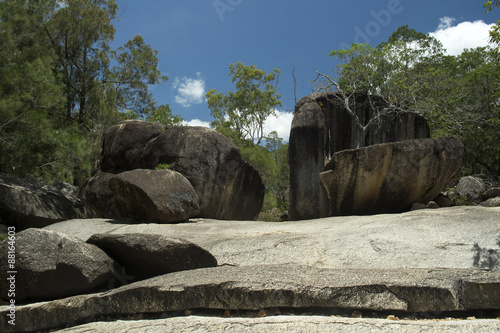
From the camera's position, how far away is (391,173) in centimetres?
988

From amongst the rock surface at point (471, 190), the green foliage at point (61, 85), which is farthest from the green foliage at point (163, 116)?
the rock surface at point (471, 190)

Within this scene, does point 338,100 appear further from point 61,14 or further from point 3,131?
point 61,14

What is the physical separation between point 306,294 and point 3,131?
417 inches

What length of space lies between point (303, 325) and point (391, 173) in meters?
7.29

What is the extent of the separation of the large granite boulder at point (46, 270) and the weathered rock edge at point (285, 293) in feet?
1.71

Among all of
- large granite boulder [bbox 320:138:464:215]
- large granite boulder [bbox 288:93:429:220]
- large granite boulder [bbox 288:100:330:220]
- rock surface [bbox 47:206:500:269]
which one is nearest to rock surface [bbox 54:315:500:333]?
rock surface [bbox 47:206:500:269]

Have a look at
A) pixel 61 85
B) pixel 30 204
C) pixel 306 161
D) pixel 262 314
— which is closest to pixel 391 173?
pixel 306 161

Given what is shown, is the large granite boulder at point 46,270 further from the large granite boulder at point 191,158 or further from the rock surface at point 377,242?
the large granite boulder at point 191,158

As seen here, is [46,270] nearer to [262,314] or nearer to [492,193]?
[262,314]

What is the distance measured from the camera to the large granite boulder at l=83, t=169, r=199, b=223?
32.3ft

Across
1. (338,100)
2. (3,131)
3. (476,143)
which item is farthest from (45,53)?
(476,143)

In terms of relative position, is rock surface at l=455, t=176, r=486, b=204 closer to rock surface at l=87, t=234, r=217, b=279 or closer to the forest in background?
the forest in background

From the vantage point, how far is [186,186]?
10680 mm

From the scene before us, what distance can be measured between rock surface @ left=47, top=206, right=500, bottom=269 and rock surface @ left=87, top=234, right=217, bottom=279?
71 cm
